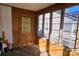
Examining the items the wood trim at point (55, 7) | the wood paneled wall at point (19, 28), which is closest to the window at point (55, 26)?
the wood trim at point (55, 7)

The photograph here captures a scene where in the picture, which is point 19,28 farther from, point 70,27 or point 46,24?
point 70,27

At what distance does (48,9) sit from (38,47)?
20.3 inches

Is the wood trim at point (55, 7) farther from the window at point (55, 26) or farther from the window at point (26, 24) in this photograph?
the window at point (26, 24)

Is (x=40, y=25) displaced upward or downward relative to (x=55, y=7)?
downward

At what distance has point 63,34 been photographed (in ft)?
4.62

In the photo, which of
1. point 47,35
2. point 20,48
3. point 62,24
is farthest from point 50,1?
point 20,48

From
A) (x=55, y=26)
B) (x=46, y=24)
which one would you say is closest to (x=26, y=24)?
(x=46, y=24)

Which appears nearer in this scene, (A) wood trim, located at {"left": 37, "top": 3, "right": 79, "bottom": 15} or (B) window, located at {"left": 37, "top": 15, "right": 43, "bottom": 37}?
(A) wood trim, located at {"left": 37, "top": 3, "right": 79, "bottom": 15}

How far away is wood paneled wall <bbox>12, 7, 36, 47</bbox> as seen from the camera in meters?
1.40

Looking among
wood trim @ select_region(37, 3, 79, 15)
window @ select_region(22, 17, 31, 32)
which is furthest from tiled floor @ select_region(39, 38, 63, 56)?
wood trim @ select_region(37, 3, 79, 15)

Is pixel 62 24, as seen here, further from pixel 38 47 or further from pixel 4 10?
pixel 4 10

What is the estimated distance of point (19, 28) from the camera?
56.6 inches

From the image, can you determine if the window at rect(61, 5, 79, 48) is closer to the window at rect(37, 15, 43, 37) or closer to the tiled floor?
the tiled floor

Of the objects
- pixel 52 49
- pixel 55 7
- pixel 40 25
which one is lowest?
pixel 52 49
